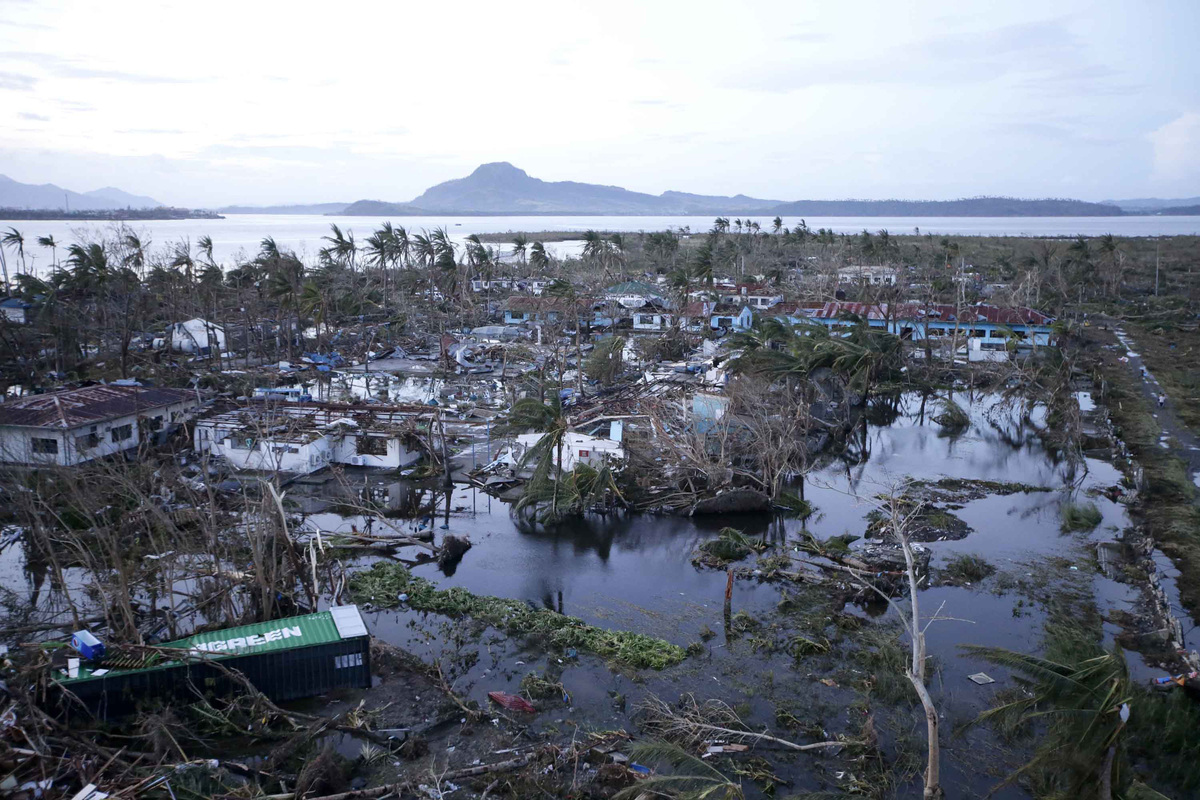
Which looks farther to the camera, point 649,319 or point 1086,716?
point 649,319

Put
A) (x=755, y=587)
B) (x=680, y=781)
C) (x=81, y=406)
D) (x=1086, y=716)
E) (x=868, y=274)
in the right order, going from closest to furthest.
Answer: (x=1086, y=716)
(x=680, y=781)
(x=755, y=587)
(x=81, y=406)
(x=868, y=274)

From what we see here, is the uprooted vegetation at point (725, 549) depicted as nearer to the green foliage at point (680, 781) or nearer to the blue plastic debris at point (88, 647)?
the green foliage at point (680, 781)

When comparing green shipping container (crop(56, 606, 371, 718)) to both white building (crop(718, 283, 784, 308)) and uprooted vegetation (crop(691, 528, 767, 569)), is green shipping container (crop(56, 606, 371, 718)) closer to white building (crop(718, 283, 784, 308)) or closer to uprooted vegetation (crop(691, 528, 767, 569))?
uprooted vegetation (crop(691, 528, 767, 569))

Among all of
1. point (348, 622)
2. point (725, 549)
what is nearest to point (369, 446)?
point (725, 549)

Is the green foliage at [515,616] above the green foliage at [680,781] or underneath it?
underneath

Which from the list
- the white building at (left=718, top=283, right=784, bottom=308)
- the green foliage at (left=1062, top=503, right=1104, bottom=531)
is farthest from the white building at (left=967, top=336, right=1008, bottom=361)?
the green foliage at (left=1062, top=503, right=1104, bottom=531)

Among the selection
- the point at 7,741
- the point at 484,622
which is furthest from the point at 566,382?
the point at 7,741

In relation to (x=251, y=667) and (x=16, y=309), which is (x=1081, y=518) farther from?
(x=16, y=309)

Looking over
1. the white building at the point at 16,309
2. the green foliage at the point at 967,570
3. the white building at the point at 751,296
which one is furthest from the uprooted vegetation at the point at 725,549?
the white building at the point at 16,309
